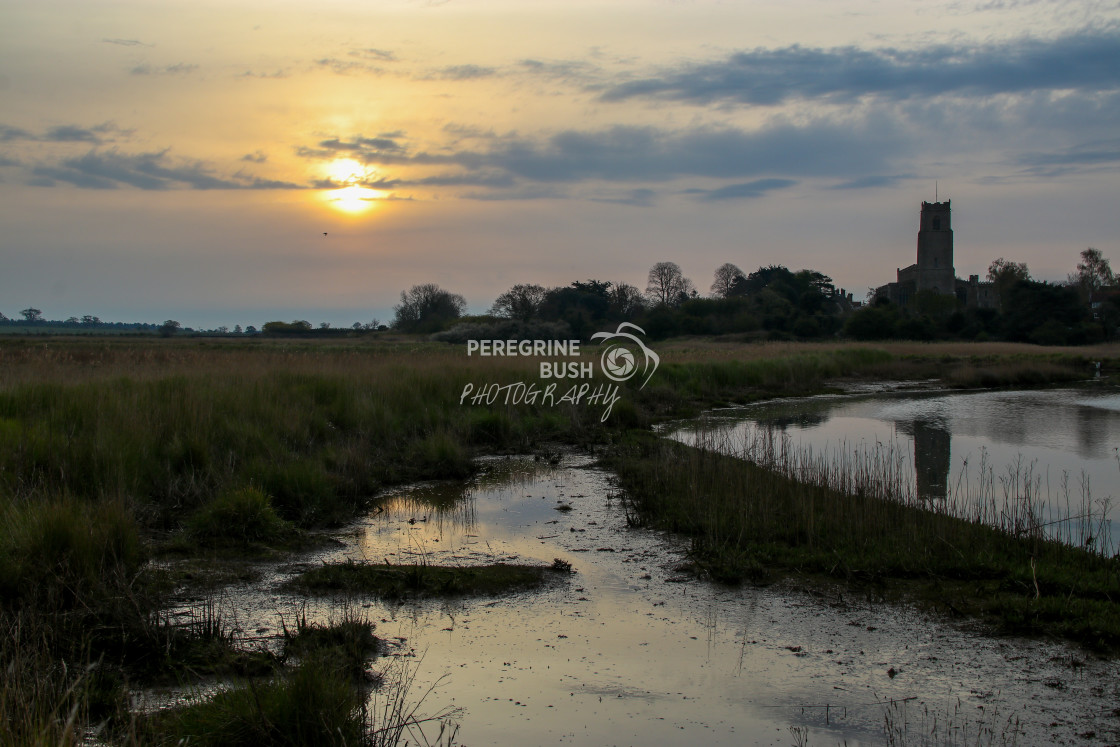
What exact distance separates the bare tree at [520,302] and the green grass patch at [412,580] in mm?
65521

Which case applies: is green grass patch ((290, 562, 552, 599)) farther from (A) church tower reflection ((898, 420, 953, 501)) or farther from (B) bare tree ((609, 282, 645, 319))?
(B) bare tree ((609, 282, 645, 319))

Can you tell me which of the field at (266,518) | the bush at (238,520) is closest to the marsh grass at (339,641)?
the field at (266,518)

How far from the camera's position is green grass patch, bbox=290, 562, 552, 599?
616 cm

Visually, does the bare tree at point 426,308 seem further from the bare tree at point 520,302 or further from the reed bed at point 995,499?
the reed bed at point 995,499

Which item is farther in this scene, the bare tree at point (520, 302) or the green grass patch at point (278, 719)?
the bare tree at point (520, 302)

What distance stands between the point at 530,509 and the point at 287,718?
20.0 feet

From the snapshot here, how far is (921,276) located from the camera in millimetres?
104875

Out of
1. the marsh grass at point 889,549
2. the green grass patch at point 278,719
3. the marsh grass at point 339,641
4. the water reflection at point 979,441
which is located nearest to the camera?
the green grass patch at point 278,719

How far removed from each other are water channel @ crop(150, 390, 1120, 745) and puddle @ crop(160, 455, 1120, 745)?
0.01 meters

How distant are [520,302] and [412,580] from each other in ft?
225

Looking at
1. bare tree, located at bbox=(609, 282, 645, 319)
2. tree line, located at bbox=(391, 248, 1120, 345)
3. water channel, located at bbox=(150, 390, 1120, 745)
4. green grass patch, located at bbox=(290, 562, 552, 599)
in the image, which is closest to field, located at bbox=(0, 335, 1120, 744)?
green grass patch, located at bbox=(290, 562, 552, 599)

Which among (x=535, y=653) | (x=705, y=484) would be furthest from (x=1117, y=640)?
(x=705, y=484)

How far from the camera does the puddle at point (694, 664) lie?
13.6 feet

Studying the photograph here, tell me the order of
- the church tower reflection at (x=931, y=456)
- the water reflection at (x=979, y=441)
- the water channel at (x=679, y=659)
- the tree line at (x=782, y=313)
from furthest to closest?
1. the tree line at (x=782, y=313)
2. the church tower reflection at (x=931, y=456)
3. the water reflection at (x=979, y=441)
4. the water channel at (x=679, y=659)
